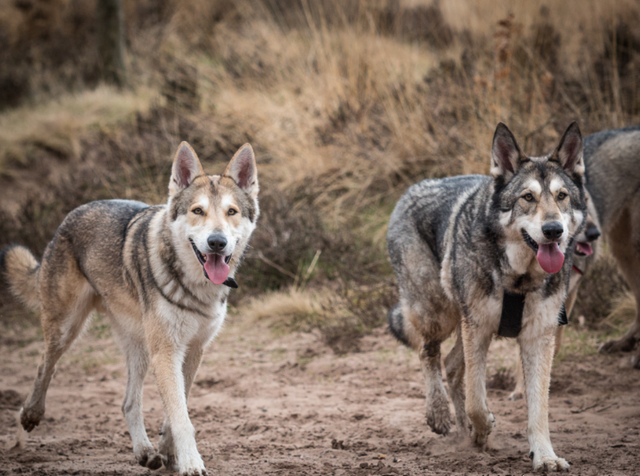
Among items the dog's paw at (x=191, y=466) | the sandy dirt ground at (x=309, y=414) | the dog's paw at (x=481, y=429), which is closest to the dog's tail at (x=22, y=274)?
the sandy dirt ground at (x=309, y=414)

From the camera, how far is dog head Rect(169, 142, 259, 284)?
3.76 m

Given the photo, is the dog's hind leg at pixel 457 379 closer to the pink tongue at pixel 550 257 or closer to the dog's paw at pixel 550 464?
the dog's paw at pixel 550 464

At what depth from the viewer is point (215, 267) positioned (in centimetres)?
377

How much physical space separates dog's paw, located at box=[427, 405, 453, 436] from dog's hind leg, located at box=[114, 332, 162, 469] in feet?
6.06

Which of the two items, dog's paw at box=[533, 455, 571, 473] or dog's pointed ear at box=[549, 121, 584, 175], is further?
dog's pointed ear at box=[549, 121, 584, 175]

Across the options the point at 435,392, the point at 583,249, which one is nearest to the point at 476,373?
the point at 435,392

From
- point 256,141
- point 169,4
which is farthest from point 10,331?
point 169,4

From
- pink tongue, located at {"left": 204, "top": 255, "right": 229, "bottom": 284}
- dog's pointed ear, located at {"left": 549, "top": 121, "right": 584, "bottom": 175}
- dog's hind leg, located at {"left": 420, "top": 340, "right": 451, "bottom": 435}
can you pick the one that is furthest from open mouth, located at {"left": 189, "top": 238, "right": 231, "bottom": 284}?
dog's pointed ear, located at {"left": 549, "top": 121, "right": 584, "bottom": 175}

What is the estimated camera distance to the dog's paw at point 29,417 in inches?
173

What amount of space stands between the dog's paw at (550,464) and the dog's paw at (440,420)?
75cm

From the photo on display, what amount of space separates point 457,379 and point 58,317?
2.91 metres

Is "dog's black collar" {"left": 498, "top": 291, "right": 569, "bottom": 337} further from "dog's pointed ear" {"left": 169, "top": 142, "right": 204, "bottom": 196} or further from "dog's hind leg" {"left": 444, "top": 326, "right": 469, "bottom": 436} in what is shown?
"dog's pointed ear" {"left": 169, "top": 142, "right": 204, "bottom": 196}

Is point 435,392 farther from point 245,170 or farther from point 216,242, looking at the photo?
point 245,170

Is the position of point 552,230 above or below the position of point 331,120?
above
